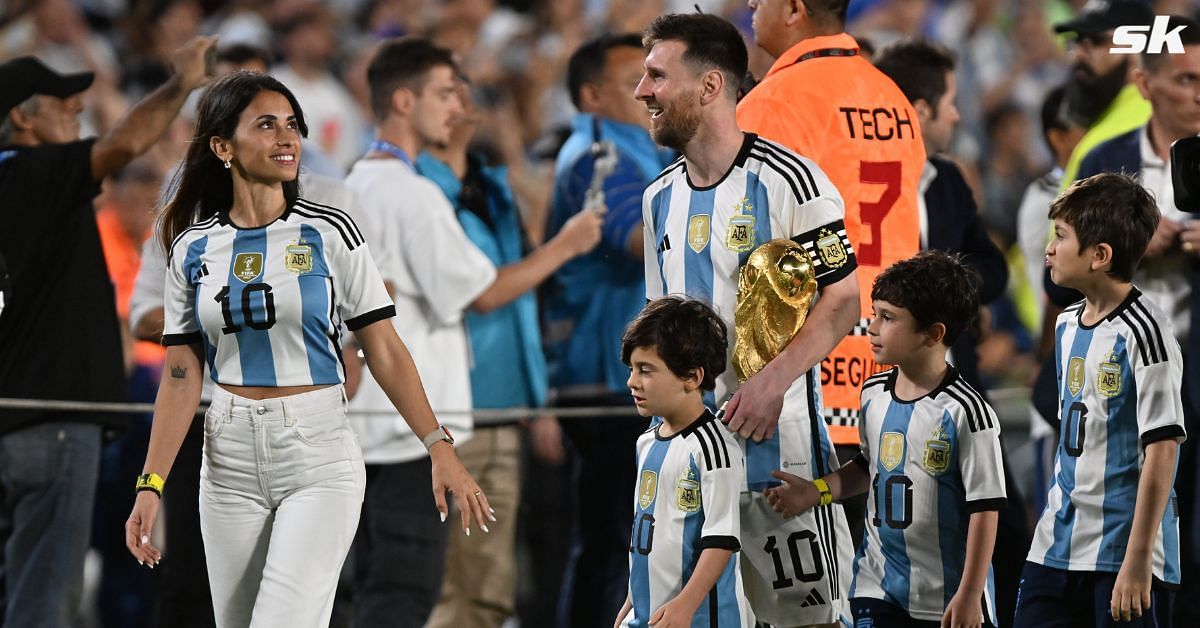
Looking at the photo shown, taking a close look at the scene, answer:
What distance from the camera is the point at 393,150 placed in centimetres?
690

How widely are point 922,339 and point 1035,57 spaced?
9.45 meters

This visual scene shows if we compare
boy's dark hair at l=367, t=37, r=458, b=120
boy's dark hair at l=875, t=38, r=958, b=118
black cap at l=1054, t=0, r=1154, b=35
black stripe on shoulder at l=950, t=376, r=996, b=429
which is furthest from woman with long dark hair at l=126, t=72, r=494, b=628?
black cap at l=1054, t=0, r=1154, b=35

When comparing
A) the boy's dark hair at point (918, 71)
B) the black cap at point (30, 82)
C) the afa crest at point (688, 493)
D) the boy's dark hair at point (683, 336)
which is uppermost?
the boy's dark hair at point (918, 71)

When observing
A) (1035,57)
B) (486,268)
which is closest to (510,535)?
(486,268)

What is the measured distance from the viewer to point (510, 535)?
7.22 m

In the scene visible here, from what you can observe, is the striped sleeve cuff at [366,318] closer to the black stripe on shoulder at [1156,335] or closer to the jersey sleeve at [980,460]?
the jersey sleeve at [980,460]

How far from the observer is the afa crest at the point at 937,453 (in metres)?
4.76

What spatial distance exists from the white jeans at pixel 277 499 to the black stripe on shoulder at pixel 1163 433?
7.46ft

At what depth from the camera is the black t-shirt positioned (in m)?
6.14

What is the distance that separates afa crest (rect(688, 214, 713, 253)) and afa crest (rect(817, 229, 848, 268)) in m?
0.32

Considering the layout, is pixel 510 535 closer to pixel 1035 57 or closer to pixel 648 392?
pixel 648 392

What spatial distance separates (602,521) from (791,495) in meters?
2.49

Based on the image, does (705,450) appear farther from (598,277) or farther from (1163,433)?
(598,277)

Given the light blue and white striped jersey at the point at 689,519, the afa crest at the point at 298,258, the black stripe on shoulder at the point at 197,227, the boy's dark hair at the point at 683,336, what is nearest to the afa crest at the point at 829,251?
the boy's dark hair at the point at 683,336
